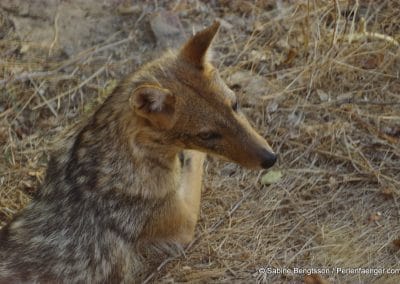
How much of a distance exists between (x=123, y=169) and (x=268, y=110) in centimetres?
190

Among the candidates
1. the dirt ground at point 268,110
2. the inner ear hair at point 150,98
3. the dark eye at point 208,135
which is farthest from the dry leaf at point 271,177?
the inner ear hair at point 150,98

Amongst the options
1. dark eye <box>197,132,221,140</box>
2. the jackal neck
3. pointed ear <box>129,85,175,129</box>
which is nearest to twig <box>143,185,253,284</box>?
the jackal neck

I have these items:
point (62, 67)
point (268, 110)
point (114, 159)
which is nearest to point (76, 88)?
point (62, 67)

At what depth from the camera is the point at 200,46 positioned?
5.13 metres

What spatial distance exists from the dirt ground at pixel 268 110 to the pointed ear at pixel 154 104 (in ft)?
3.93

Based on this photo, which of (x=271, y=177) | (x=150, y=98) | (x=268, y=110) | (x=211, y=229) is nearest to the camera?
(x=150, y=98)

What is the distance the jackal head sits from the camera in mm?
4934

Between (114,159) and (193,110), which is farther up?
(193,110)

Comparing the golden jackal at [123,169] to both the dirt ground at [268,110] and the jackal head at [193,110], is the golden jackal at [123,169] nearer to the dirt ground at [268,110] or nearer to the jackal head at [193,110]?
the jackal head at [193,110]

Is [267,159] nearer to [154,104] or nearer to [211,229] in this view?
[154,104]

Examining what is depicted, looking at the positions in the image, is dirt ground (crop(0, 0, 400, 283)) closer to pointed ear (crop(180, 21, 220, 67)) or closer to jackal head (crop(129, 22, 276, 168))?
jackal head (crop(129, 22, 276, 168))

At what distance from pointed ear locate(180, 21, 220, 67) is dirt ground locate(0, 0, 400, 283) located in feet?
4.11

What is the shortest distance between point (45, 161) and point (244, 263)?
2.10 m

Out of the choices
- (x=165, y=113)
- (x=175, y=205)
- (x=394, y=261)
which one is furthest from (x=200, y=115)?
(x=394, y=261)
